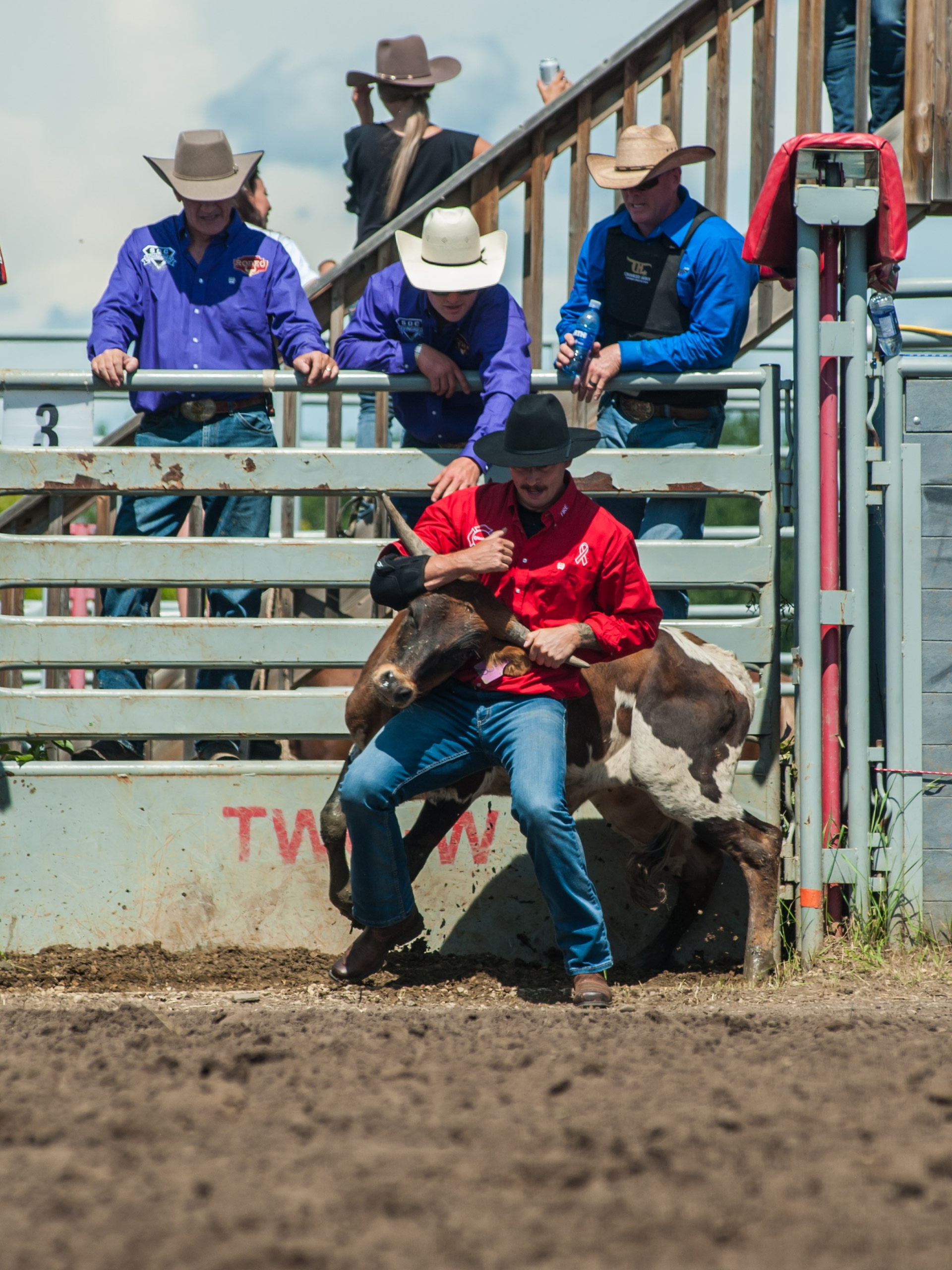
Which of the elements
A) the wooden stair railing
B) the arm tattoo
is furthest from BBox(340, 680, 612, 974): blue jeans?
the wooden stair railing

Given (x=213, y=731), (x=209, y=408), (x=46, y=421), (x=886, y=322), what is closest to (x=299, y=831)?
(x=213, y=731)

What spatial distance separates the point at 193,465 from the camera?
5.45 metres

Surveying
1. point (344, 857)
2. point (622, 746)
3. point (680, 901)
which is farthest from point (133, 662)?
point (680, 901)

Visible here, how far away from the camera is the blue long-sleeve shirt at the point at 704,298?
17.8 ft

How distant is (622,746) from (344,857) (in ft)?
3.98

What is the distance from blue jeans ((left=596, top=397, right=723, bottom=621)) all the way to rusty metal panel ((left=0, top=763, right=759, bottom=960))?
4.29 feet

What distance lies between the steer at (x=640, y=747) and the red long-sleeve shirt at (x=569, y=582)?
3.6 inches

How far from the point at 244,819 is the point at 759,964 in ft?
Answer: 7.24

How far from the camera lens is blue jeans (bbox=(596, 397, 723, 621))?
554cm

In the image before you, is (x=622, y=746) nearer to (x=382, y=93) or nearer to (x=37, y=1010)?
(x=37, y=1010)

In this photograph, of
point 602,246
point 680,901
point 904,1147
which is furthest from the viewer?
point 602,246

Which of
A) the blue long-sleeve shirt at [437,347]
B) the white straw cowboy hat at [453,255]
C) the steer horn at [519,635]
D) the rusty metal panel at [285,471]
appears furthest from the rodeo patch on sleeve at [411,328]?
the steer horn at [519,635]

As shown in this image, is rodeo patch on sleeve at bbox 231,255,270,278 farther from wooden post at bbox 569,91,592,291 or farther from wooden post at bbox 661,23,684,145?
wooden post at bbox 661,23,684,145

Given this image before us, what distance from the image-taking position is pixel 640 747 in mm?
4871
